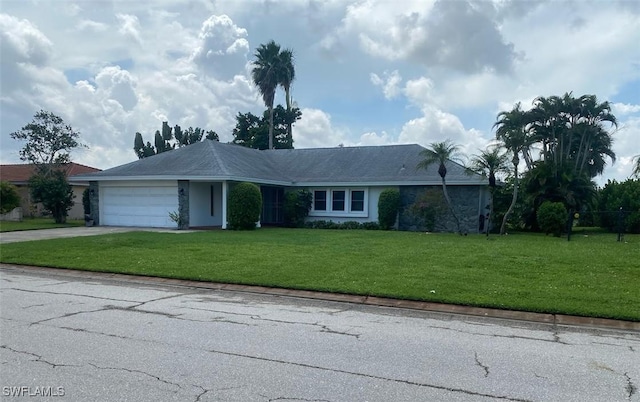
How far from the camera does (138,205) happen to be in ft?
75.9

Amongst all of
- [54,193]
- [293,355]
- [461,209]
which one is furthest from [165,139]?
[293,355]

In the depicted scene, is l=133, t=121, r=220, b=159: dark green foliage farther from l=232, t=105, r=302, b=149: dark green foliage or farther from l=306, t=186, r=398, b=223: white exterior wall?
l=306, t=186, r=398, b=223: white exterior wall

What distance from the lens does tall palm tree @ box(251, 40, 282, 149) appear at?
44.8 metres

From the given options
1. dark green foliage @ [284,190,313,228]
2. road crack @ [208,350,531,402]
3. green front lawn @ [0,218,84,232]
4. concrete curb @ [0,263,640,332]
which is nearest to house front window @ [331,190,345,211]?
dark green foliage @ [284,190,313,228]

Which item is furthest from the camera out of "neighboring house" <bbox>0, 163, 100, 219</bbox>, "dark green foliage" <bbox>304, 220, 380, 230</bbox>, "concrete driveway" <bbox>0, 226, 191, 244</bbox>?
"neighboring house" <bbox>0, 163, 100, 219</bbox>

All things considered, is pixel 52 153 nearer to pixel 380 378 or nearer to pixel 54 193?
pixel 54 193

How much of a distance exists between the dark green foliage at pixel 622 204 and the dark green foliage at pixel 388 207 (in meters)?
9.40

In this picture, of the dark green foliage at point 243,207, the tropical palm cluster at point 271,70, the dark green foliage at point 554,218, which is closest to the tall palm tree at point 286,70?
the tropical palm cluster at point 271,70

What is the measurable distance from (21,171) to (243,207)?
1040 inches

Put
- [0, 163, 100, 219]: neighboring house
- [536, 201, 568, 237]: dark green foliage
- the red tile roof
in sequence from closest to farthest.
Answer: [536, 201, 568, 237]: dark green foliage
[0, 163, 100, 219]: neighboring house
the red tile roof

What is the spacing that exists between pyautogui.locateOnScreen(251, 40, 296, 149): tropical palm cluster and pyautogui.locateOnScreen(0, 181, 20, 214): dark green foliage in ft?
72.9

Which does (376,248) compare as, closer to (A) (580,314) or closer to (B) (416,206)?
(A) (580,314)

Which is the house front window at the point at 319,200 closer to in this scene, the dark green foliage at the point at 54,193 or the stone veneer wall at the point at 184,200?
the stone veneer wall at the point at 184,200

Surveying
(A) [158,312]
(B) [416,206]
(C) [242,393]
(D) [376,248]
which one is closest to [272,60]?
(B) [416,206]
